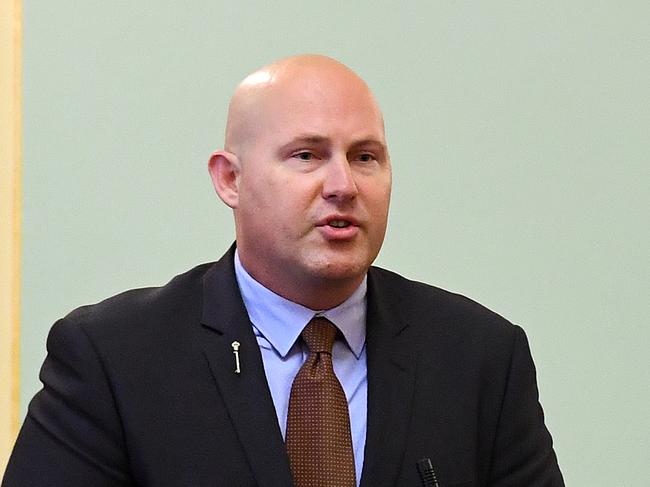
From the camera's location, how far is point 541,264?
285 centimetres

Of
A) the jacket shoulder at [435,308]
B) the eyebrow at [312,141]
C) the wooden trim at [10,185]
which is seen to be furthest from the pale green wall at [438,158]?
the eyebrow at [312,141]

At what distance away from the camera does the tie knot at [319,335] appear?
2.03 metres

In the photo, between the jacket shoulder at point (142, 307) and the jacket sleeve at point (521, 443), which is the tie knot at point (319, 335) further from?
the jacket sleeve at point (521, 443)

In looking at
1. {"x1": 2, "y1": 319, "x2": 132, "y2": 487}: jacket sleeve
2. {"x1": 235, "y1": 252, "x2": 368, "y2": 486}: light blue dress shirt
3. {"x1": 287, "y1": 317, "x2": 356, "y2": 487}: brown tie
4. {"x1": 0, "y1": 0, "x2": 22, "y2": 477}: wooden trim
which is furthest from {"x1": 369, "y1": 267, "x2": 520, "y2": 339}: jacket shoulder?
{"x1": 0, "y1": 0, "x2": 22, "y2": 477}: wooden trim

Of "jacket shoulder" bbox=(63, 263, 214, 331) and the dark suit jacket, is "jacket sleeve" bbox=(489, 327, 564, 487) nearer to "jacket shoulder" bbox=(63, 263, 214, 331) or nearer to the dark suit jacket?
the dark suit jacket

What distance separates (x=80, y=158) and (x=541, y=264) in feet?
3.40

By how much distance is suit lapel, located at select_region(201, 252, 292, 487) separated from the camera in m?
1.89

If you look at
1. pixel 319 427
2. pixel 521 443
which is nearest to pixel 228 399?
pixel 319 427

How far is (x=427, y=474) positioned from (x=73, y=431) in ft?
1.76

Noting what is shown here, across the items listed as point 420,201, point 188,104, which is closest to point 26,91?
point 188,104

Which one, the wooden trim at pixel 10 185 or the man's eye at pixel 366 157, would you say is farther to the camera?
the wooden trim at pixel 10 185

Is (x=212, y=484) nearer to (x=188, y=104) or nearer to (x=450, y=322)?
(x=450, y=322)

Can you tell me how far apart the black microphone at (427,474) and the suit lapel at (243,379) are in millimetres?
213

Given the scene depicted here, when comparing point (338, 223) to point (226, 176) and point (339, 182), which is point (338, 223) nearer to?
point (339, 182)
